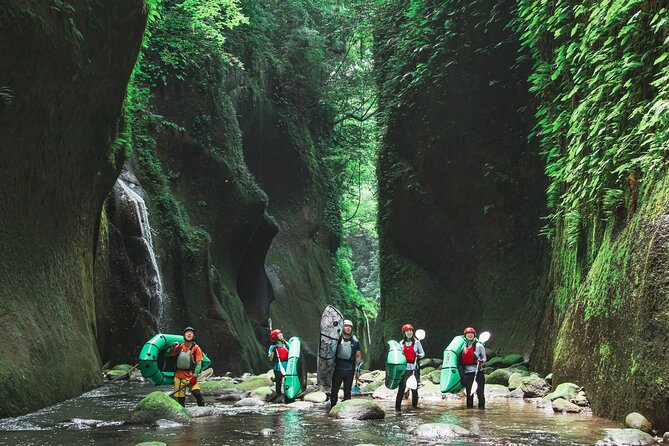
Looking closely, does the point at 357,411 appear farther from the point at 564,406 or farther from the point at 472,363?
the point at 564,406

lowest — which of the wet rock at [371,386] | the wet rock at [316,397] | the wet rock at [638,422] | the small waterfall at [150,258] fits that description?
the wet rock at [371,386]

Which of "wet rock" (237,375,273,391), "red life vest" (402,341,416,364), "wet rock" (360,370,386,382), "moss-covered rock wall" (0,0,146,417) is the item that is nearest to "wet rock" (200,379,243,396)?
"wet rock" (237,375,273,391)

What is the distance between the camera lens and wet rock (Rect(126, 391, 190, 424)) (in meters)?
9.91

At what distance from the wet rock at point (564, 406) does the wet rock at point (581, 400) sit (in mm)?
88

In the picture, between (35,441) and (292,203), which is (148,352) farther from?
(292,203)

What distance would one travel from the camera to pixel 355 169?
3853 centimetres

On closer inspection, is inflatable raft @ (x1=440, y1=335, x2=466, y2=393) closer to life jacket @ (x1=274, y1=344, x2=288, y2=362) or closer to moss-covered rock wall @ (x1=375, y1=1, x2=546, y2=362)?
life jacket @ (x1=274, y1=344, x2=288, y2=362)

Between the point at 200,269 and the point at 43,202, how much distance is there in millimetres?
11850

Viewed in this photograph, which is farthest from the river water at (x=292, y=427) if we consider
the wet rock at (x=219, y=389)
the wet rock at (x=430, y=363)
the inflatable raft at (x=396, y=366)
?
the wet rock at (x=430, y=363)

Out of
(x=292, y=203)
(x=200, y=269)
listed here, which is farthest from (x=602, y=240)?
(x=292, y=203)

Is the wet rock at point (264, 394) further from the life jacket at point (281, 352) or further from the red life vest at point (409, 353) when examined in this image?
the red life vest at point (409, 353)

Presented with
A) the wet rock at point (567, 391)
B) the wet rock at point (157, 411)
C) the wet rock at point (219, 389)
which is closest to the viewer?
the wet rock at point (157, 411)

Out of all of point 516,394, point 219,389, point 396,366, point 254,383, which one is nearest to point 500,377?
point 516,394

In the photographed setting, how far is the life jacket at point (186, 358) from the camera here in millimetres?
11078
